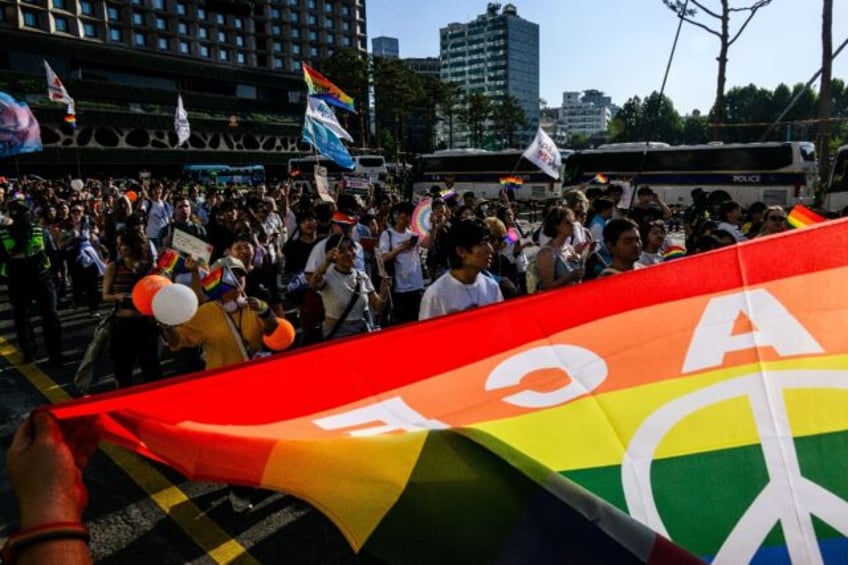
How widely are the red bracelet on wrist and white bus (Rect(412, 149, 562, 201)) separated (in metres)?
26.9

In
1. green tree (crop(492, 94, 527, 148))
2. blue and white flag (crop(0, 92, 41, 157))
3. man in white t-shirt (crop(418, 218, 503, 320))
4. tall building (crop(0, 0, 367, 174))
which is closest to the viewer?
man in white t-shirt (crop(418, 218, 503, 320))

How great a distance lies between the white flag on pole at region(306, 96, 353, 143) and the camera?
33.6 feet

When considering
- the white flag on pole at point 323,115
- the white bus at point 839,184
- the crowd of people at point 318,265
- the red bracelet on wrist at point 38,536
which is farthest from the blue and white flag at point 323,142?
the white bus at point 839,184

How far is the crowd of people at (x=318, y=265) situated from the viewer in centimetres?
368

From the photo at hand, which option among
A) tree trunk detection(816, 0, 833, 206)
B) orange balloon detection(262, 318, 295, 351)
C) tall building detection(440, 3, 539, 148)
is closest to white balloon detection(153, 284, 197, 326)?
orange balloon detection(262, 318, 295, 351)

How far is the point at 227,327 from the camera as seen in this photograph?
12.1 feet

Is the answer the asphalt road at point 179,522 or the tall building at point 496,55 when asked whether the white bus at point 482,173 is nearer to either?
the asphalt road at point 179,522

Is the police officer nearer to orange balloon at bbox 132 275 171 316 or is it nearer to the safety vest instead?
the safety vest

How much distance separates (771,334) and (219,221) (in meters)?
6.55

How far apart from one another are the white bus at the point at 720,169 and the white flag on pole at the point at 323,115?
449 inches

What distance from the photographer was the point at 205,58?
68.6 metres

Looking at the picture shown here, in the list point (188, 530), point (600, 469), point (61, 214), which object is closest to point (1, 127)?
point (61, 214)

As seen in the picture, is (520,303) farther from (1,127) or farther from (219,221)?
(1,127)

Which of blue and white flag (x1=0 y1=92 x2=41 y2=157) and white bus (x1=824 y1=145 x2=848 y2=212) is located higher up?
blue and white flag (x1=0 y1=92 x2=41 y2=157)
